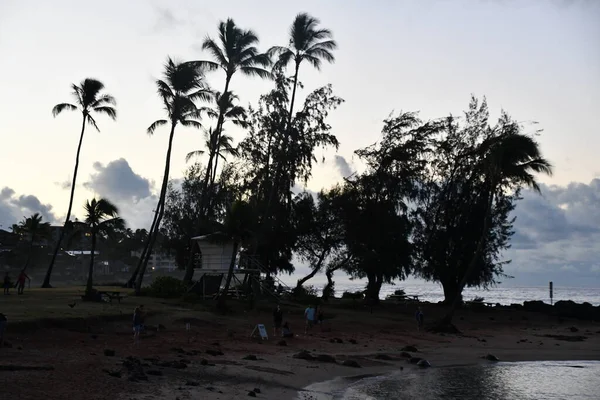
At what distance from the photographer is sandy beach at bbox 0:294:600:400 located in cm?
1659

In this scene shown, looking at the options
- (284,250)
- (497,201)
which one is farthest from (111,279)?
(497,201)

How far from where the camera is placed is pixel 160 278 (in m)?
43.2

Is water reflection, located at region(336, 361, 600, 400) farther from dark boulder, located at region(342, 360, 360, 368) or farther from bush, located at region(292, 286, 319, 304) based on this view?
bush, located at region(292, 286, 319, 304)

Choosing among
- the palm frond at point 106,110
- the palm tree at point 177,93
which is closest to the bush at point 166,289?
the palm tree at point 177,93

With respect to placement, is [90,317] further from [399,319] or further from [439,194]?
[439,194]

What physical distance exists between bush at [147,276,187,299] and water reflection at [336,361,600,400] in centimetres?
2185

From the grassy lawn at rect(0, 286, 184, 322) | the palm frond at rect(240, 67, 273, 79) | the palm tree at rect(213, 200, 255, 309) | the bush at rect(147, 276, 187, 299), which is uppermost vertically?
the palm frond at rect(240, 67, 273, 79)

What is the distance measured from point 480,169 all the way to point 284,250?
62.7 feet

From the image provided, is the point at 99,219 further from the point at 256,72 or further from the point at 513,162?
the point at 513,162

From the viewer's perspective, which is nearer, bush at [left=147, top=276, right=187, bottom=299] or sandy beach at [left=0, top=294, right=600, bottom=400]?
sandy beach at [left=0, top=294, right=600, bottom=400]

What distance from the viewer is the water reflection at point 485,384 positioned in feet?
67.9

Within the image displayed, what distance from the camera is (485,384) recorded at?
2330cm

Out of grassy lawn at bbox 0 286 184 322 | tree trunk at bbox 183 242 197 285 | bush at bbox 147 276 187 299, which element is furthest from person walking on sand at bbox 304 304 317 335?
tree trunk at bbox 183 242 197 285

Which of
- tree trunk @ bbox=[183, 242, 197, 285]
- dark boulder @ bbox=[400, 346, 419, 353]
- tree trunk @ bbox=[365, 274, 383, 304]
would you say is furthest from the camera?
tree trunk @ bbox=[365, 274, 383, 304]
